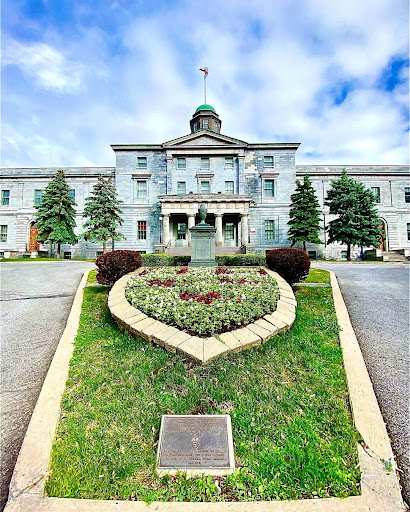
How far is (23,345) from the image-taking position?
468 cm

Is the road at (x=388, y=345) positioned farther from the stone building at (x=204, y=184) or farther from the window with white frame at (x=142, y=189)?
the window with white frame at (x=142, y=189)

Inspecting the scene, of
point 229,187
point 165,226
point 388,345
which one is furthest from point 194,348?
point 229,187

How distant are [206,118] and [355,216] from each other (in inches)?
837

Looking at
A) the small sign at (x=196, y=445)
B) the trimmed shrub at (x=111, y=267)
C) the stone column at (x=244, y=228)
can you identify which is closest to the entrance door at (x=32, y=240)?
the stone column at (x=244, y=228)

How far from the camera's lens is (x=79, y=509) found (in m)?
2.10

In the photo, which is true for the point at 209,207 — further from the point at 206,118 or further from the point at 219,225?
the point at 206,118

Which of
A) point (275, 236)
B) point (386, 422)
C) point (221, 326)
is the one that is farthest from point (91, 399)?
point (275, 236)

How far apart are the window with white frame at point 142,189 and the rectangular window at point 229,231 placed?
31.7ft

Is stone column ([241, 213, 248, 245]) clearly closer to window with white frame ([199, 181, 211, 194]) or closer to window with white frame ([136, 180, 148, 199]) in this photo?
window with white frame ([199, 181, 211, 194])

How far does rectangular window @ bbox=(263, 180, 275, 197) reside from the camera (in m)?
29.3

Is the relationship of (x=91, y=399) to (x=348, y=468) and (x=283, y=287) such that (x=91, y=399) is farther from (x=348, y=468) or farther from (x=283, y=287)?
(x=283, y=287)

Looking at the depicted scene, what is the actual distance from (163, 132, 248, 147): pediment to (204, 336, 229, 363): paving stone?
92.9 feet

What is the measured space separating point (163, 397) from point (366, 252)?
31320 millimetres

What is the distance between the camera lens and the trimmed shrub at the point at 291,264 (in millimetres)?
7504
